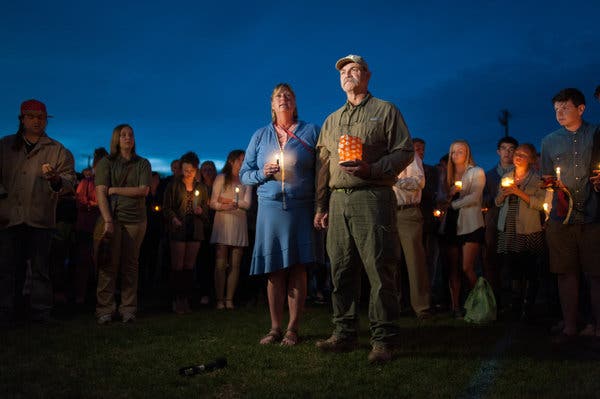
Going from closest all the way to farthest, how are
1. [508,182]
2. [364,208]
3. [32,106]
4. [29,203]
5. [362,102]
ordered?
[364,208] < [362,102] < [29,203] < [32,106] < [508,182]

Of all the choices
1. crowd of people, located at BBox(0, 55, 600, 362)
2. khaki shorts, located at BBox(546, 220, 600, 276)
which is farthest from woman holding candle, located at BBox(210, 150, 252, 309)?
khaki shorts, located at BBox(546, 220, 600, 276)

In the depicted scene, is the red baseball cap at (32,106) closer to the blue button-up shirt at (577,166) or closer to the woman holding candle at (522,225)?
the woman holding candle at (522,225)

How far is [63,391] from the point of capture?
3.88 metres

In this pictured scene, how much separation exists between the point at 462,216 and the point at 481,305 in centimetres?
128

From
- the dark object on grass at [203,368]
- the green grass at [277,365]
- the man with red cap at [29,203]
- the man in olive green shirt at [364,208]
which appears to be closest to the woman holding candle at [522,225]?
the green grass at [277,365]

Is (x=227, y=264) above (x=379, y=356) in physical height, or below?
above

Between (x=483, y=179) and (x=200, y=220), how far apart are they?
4171 mm

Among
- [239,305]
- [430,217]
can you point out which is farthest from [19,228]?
[430,217]

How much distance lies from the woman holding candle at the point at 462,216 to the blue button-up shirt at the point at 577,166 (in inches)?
63.5

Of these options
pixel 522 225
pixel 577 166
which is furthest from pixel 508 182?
pixel 577 166

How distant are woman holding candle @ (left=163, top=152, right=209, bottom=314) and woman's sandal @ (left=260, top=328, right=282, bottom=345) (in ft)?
9.62

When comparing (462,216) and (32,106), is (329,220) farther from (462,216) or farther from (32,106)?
(32,106)

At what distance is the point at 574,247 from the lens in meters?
6.05

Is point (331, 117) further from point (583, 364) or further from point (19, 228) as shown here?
point (19, 228)
